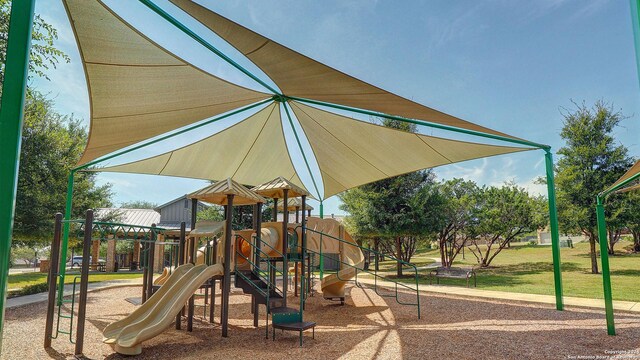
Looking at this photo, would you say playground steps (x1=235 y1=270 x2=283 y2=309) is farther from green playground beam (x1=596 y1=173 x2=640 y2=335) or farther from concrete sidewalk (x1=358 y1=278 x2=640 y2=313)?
concrete sidewalk (x1=358 y1=278 x2=640 y2=313)

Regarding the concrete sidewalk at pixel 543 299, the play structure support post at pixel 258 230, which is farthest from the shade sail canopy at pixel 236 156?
the concrete sidewalk at pixel 543 299

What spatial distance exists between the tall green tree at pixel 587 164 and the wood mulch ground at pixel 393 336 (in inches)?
382

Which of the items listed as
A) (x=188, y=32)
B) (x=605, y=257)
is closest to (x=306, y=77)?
(x=188, y=32)

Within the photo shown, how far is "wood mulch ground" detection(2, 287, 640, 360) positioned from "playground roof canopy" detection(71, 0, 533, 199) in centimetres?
337

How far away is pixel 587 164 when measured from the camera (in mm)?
17016

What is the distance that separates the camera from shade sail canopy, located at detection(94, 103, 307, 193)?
10.3m

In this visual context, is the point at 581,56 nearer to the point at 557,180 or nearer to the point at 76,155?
the point at 557,180

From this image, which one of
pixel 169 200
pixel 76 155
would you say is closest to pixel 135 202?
pixel 169 200

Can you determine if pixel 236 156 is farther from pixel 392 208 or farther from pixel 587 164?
pixel 587 164

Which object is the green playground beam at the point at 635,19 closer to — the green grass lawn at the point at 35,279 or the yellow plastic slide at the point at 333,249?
the yellow plastic slide at the point at 333,249

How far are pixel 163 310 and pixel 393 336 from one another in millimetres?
3644

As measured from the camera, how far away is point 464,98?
13469 millimetres

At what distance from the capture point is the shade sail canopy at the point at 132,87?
5020 millimetres

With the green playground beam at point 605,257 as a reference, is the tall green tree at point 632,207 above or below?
above
